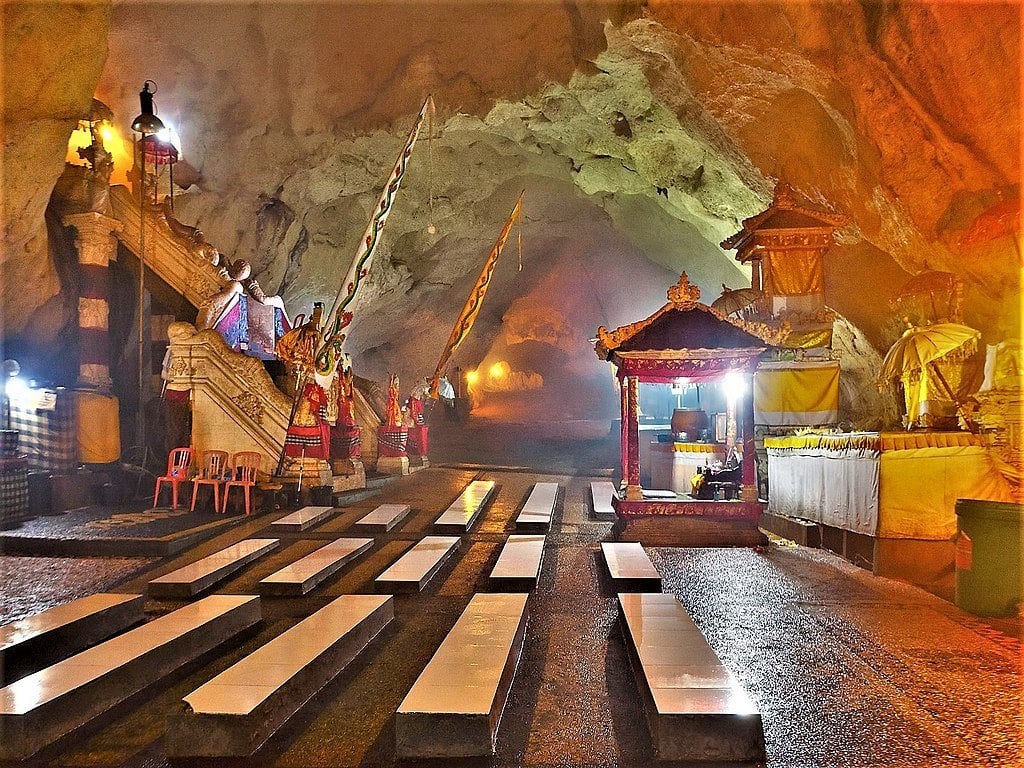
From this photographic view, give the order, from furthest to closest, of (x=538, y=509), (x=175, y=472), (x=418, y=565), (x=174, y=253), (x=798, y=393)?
(x=174, y=253), (x=798, y=393), (x=538, y=509), (x=175, y=472), (x=418, y=565)

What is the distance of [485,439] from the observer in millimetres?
22109

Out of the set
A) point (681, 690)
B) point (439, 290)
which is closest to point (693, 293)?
point (681, 690)

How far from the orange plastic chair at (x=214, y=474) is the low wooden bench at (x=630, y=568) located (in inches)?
230

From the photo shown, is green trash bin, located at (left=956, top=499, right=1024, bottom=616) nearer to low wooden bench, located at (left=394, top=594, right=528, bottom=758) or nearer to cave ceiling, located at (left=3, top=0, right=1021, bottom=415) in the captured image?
low wooden bench, located at (left=394, top=594, right=528, bottom=758)

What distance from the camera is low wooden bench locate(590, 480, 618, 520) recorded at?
975cm

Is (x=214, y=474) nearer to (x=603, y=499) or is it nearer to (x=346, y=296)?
(x=346, y=296)

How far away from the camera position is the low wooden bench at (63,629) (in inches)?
162

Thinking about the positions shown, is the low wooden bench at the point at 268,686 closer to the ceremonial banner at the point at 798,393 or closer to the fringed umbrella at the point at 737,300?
the ceremonial banner at the point at 798,393

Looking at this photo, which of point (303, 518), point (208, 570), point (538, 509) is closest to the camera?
point (208, 570)

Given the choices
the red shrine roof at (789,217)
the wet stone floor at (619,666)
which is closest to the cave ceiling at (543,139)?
the red shrine roof at (789,217)

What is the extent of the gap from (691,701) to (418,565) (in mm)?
3776

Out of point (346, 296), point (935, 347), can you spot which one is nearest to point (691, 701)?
point (935, 347)

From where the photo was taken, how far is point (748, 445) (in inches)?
344

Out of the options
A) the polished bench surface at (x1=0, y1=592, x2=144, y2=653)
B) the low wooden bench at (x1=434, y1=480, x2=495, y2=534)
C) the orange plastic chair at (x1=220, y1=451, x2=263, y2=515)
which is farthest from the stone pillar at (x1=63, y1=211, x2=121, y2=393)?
the polished bench surface at (x1=0, y1=592, x2=144, y2=653)
